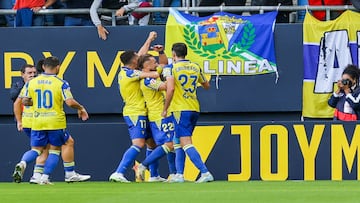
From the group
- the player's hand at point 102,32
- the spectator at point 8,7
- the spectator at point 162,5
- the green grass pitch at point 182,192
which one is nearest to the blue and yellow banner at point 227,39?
the spectator at point 162,5

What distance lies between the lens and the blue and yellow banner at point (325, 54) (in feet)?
64.8

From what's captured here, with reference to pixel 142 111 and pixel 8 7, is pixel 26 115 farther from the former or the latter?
pixel 8 7

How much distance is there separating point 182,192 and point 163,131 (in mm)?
3365

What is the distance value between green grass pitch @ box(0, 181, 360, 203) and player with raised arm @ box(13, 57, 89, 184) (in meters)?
0.44

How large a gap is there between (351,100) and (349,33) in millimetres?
1436

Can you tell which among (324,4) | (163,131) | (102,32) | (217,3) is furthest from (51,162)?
(324,4)

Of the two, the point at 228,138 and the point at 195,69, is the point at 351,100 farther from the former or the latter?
the point at 195,69

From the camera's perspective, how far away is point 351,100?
18969 mm

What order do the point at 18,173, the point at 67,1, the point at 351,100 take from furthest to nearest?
1. the point at 67,1
2. the point at 351,100
3. the point at 18,173

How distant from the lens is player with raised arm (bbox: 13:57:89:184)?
16.4m

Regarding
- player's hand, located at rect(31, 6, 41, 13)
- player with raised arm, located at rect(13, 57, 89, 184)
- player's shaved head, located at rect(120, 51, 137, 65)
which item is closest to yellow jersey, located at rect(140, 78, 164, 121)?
player's shaved head, located at rect(120, 51, 137, 65)

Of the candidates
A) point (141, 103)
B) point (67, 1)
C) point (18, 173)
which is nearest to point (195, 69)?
point (141, 103)

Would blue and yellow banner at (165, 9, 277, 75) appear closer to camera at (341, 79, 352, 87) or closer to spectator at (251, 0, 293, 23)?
spectator at (251, 0, 293, 23)

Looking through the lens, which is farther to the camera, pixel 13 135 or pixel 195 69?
pixel 13 135
